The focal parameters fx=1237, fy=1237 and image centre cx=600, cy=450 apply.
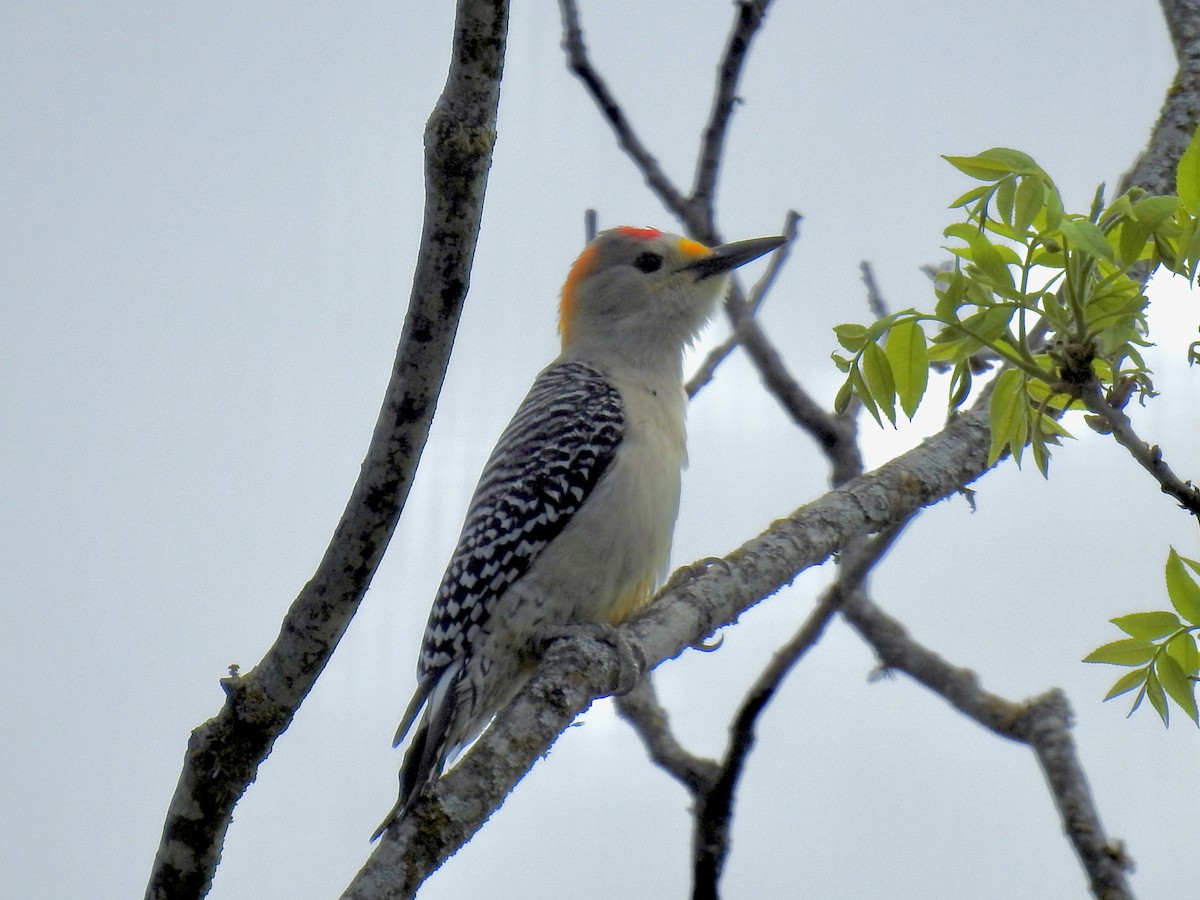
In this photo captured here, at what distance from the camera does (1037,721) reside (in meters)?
5.65

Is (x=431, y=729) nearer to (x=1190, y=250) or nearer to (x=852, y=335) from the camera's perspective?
(x=852, y=335)

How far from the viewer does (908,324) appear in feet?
9.03

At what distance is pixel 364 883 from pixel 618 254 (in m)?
5.08

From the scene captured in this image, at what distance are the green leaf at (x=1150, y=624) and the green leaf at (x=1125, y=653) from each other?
22mm

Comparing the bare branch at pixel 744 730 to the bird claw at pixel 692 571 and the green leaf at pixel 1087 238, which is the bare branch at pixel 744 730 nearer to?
the bird claw at pixel 692 571

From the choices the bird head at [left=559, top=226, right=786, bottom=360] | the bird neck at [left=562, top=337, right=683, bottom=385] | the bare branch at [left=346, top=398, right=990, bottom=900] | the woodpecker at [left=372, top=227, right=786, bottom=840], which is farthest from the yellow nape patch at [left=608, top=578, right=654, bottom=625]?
the bird head at [left=559, top=226, right=786, bottom=360]

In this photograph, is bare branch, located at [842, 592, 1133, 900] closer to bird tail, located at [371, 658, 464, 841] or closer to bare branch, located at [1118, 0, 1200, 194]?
bird tail, located at [371, 658, 464, 841]

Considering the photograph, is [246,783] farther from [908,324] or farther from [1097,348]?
[1097,348]

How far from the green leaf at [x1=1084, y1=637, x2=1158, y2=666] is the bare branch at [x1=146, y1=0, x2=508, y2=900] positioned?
1722mm

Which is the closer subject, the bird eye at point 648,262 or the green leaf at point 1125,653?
the green leaf at point 1125,653

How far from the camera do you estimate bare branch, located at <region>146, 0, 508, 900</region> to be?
304cm

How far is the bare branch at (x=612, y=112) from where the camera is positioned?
613 cm

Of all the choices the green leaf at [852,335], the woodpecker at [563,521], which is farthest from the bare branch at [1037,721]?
the green leaf at [852,335]

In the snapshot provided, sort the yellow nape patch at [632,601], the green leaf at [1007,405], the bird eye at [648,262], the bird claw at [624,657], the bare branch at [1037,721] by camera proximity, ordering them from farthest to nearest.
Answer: the bird eye at [648,262] < the yellow nape patch at [632,601] < the bare branch at [1037,721] < the bird claw at [624,657] < the green leaf at [1007,405]
